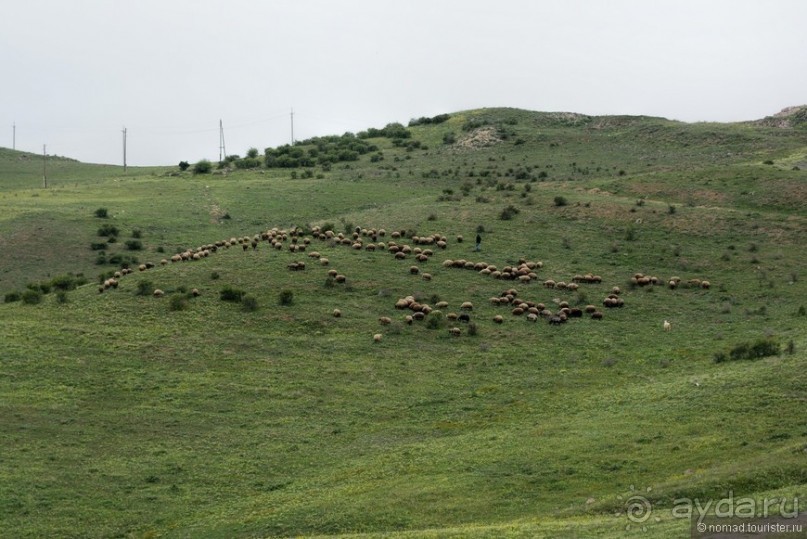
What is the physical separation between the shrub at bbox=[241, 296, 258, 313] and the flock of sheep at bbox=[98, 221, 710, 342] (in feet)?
9.24

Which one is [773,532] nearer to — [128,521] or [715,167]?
[128,521]

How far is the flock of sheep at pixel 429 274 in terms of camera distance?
53906 millimetres

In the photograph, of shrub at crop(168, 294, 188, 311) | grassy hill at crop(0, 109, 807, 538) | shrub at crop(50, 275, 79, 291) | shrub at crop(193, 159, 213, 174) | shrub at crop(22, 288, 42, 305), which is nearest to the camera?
grassy hill at crop(0, 109, 807, 538)

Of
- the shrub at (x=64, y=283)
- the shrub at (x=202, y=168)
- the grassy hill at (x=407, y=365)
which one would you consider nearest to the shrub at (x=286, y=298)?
the grassy hill at (x=407, y=365)

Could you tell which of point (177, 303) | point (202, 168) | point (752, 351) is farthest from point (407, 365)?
point (202, 168)

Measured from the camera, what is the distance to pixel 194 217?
84.8 metres

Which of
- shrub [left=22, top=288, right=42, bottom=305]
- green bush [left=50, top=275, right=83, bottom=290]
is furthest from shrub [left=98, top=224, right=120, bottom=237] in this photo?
shrub [left=22, top=288, right=42, bottom=305]

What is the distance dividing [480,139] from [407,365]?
7158cm

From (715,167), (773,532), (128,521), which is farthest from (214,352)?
(715,167)

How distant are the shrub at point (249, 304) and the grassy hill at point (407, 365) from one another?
373mm

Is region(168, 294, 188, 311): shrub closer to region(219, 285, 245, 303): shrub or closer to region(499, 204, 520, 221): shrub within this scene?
region(219, 285, 245, 303): shrub

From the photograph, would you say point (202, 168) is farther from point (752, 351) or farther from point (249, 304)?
point (752, 351)

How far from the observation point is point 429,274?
5969 centimetres

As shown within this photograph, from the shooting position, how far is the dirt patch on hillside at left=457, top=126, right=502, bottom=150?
378 ft
